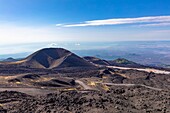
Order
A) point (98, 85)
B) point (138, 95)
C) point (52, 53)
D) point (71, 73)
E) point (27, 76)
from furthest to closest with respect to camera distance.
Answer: point (52, 53) → point (71, 73) → point (27, 76) → point (98, 85) → point (138, 95)

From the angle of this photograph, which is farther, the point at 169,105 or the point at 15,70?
the point at 15,70

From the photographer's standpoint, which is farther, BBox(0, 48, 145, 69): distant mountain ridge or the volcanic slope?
the volcanic slope

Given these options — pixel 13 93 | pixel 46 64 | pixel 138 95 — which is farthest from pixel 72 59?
pixel 138 95

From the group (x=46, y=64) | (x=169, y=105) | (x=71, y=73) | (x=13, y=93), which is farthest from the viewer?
(x=46, y=64)

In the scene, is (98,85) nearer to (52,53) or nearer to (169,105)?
(169,105)

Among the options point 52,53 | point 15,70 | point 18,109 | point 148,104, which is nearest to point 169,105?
point 148,104

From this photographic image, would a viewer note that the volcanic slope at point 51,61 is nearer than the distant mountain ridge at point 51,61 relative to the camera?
No
